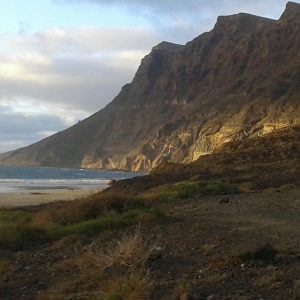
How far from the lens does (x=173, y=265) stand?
926 cm

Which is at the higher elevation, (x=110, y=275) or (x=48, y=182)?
(x=48, y=182)

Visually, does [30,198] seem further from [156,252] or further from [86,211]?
[156,252]

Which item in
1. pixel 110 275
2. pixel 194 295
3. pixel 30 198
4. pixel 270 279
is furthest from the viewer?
pixel 30 198

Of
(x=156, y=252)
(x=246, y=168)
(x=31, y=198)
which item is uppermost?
(x=246, y=168)

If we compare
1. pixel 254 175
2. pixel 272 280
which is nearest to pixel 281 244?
pixel 272 280

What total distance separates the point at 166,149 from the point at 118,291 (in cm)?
17390

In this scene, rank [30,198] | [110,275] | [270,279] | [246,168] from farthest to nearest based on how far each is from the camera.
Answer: [30,198] → [246,168] → [110,275] → [270,279]

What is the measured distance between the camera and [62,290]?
8305mm

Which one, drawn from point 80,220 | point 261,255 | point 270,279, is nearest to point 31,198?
point 80,220

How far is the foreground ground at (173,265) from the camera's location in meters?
7.45

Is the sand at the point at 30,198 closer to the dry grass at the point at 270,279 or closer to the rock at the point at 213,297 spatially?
the dry grass at the point at 270,279

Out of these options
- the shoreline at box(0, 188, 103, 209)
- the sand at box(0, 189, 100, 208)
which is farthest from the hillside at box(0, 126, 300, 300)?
the sand at box(0, 189, 100, 208)

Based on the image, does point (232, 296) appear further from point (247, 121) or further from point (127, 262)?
point (247, 121)

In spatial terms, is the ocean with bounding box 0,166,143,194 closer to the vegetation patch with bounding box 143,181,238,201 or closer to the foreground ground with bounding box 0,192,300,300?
the vegetation patch with bounding box 143,181,238,201
